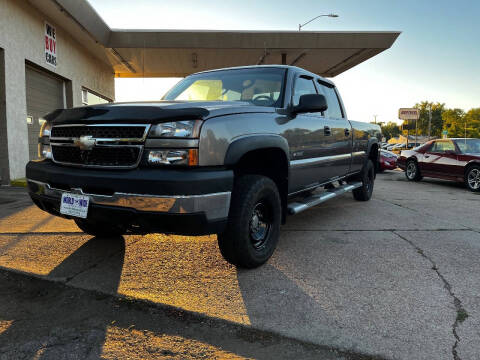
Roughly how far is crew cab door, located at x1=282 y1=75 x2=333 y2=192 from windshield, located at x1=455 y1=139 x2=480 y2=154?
7.34 m

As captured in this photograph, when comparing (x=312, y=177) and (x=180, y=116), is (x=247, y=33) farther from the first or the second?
(x=180, y=116)

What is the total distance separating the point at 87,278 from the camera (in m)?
2.98

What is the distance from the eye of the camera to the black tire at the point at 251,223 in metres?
2.79

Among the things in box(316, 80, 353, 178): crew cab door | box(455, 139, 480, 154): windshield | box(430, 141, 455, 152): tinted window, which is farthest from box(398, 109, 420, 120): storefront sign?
box(316, 80, 353, 178): crew cab door

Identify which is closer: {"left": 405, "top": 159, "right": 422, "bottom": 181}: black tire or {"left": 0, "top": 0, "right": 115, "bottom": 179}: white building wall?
{"left": 0, "top": 0, "right": 115, "bottom": 179}: white building wall

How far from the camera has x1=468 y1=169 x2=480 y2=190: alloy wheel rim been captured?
922 centimetres

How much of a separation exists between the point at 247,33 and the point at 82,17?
5543 millimetres

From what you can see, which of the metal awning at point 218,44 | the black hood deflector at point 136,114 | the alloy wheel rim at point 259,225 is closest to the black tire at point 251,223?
the alloy wheel rim at point 259,225

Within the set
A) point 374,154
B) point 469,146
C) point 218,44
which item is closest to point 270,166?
point 374,154

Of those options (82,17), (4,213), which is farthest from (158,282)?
(82,17)

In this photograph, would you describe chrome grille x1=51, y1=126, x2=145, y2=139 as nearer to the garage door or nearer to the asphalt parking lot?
the asphalt parking lot

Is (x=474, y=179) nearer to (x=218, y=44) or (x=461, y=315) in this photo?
(x=461, y=315)

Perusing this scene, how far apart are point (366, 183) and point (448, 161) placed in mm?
5014

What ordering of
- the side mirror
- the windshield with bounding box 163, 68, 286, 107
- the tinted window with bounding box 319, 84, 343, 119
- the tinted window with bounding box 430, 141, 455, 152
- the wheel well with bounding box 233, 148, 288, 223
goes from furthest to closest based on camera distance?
the tinted window with bounding box 430, 141, 455, 152 → the tinted window with bounding box 319, 84, 343, 119 → the windshield with bounding box 163, 68, 286, 107 → the side mirror → the wheel well with bounding box 233, 148, 288, 223
